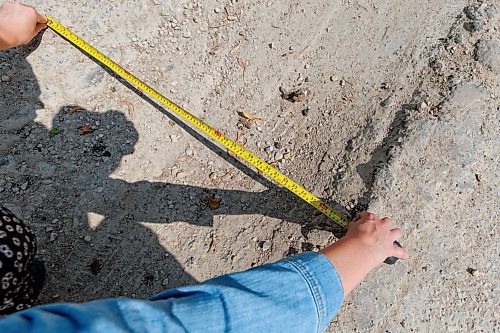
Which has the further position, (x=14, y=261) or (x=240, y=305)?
(x=14, y=261)

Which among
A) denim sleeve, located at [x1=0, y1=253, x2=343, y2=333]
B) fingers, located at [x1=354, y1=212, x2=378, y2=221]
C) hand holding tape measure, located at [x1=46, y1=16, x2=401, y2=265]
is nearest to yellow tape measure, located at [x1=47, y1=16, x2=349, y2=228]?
hand holding tape measure, located at [x1=46, y1=16, x2=401, y2=265]

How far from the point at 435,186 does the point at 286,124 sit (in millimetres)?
832

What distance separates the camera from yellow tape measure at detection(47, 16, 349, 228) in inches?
100

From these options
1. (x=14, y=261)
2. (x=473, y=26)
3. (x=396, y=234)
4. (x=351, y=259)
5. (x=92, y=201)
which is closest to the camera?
(x=351, y=259)

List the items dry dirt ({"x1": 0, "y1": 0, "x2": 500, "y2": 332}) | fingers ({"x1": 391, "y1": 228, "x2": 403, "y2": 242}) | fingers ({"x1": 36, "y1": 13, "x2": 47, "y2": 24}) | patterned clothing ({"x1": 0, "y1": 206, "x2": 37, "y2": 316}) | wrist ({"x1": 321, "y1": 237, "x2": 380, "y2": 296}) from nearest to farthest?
wrist ({"x1": 321, "y1": 237, "x2": 380, "y2": 296}), patterned clothing ({"x1": 0, "y1": 206, "x2": 37, "y2": 316}), fingers ({"x1": 391, "y1": 228, "x2": 403, "y2": 242}), dry dirt ({"x1": 0, "y1": 0, "x2": 500, "y2": 332}), fingers ({"x1": 36, "y1": 13, "x2": 47, "y2": 24})

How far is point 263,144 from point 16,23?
4.74 ft

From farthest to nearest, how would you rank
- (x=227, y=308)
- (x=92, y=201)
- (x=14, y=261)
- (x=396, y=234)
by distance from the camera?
1. (x=92, y=201)
2. (x=396, y=234)
3. (x=14, y=261)
4. (x=227, y=308)

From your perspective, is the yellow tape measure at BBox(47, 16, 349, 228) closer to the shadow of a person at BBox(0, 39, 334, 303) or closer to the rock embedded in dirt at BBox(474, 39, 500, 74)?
the shadow of a person at BBox(0, 39, 334, 303)

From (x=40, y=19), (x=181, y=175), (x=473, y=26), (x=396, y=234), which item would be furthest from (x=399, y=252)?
(x=40, y=19)

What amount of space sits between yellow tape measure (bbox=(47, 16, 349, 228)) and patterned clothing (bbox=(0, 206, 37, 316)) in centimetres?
97

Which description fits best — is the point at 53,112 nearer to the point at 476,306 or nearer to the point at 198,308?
the point at 198,308

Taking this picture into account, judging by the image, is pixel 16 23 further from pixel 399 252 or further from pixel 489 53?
pixel 489 53

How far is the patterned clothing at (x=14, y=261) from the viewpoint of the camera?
215 centimetres

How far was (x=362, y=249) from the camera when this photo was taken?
214cm
